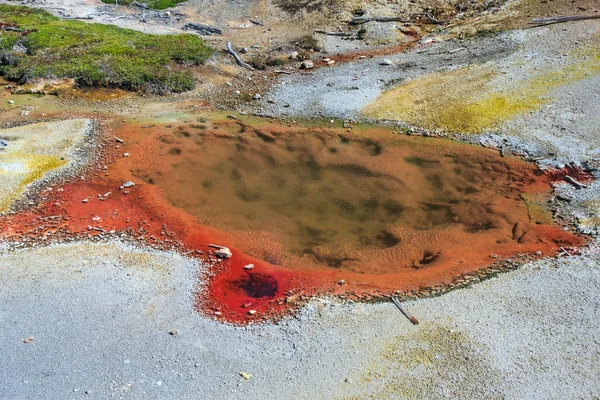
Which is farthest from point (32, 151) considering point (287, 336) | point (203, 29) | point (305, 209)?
point (203, 29)

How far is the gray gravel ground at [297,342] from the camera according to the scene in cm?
1223

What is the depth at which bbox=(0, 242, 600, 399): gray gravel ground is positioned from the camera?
12.2m

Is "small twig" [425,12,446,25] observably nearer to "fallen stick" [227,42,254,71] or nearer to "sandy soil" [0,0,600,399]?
"fallen stick" [227,42,254,71]

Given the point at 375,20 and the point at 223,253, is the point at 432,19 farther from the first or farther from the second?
the point at 223,253

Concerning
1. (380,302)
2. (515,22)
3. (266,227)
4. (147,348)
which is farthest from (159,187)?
(515,22)

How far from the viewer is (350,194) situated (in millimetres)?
19953

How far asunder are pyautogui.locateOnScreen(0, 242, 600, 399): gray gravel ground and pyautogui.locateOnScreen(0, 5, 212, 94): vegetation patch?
14.8 metres

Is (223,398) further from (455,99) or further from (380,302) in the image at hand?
(455,99)

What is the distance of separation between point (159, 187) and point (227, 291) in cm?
673

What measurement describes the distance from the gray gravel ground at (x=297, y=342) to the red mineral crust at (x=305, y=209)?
100 centimetres

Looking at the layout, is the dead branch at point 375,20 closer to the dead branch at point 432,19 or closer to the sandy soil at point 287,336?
the dead branch at point 432,19

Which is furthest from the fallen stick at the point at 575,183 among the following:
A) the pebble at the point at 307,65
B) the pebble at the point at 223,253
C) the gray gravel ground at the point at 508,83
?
the pebble at the point at 307,65

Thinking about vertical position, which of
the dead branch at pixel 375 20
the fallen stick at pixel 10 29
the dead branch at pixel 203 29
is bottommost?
the dead branch at pixel 203 29

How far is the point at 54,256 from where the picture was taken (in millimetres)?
16172
